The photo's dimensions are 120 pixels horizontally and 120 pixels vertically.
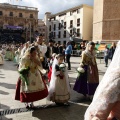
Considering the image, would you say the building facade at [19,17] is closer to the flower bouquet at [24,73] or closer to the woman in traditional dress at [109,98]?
the flower bouquet at [24,73]

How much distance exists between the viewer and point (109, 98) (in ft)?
4.12

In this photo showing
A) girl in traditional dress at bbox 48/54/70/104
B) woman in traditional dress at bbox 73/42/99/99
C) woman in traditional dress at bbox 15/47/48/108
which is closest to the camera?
woman in traditional dress at bbox 15/47/48/108

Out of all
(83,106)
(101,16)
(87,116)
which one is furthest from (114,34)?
(87,116)

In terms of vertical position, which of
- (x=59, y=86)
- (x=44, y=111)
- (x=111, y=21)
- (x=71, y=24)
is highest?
(x=71, y=24)

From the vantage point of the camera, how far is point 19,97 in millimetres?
4426

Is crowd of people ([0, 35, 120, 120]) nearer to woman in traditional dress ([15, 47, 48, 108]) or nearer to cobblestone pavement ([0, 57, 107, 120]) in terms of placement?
woman in traditional dress ([15, 47, 48, 108])

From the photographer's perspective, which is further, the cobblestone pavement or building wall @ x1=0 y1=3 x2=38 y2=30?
building wall @ x1=0 y1=3 x2=38 y2=30

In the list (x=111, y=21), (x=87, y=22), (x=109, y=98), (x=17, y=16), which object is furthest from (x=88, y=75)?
(x=17, y=16)

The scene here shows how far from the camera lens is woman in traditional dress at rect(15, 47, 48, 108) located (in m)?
4.28

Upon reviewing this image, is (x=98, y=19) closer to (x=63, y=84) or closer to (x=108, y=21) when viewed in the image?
(x=108, y=21)

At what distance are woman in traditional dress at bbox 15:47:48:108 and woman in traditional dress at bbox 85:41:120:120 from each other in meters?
3.10

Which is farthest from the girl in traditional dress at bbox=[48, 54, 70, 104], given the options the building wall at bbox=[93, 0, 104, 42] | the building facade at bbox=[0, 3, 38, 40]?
the building facade at bbox=[0, 3, 38, 40]

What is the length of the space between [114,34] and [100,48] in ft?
9.52

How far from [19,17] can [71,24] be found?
1777 centimetres
